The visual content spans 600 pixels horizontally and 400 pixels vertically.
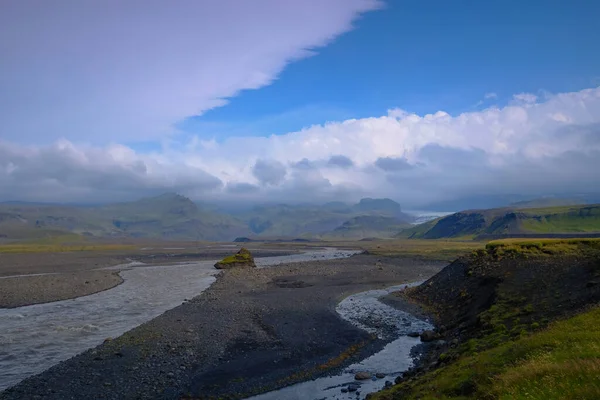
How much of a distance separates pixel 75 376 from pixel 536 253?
50648 millimetres

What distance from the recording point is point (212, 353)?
33250mm

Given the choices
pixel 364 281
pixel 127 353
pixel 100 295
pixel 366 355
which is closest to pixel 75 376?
pixel 127 353

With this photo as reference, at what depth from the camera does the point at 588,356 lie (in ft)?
52.5

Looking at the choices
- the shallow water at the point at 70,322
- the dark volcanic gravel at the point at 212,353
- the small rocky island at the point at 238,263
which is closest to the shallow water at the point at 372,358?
the dark volcanic gravel at the point at 212,353

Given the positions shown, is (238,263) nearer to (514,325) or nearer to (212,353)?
(212,353)

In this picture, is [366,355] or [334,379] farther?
[366,355]

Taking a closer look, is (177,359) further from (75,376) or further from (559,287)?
(559,287)

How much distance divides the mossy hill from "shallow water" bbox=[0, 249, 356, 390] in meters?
26.6

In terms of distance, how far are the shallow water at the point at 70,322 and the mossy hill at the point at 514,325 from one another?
26.6m

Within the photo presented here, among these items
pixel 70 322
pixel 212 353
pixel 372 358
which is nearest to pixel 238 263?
pixel 70 322

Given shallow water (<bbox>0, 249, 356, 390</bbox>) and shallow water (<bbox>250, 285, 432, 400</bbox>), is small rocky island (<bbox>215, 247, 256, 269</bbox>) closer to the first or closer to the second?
shallow water (<bbox>0, 249, 356, 390</bbox>)

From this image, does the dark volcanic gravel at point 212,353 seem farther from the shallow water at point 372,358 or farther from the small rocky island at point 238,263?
the small rocky island at point 238,263

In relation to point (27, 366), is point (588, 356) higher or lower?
higher

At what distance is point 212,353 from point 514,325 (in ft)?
79.3
